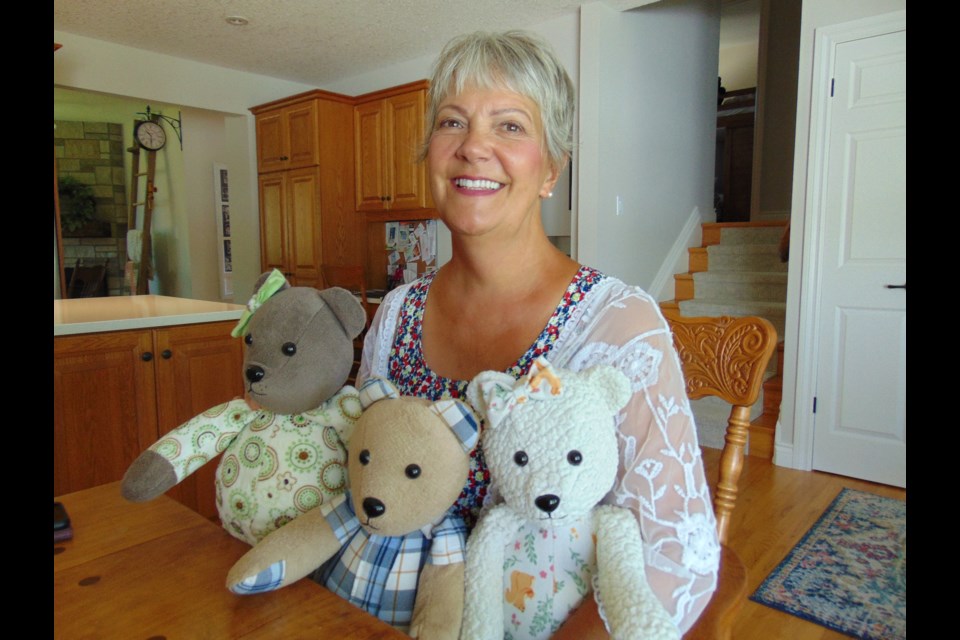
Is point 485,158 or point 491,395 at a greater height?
point 485,158

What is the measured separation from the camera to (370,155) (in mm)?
4859

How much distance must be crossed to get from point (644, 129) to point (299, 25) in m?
2.50

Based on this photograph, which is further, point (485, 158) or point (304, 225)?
point (304, 225)

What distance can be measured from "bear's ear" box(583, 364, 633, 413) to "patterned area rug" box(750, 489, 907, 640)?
1.45 m

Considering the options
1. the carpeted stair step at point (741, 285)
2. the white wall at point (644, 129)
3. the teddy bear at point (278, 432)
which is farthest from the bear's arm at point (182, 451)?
the carpeted stair step at point (741, 285)

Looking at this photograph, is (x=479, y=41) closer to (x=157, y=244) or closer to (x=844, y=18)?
(x=844, y=18)

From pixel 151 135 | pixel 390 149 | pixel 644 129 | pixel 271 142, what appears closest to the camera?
pixel 644 129

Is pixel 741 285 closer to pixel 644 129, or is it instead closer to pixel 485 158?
pixel 644 129

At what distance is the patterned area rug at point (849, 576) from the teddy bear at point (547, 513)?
144cm

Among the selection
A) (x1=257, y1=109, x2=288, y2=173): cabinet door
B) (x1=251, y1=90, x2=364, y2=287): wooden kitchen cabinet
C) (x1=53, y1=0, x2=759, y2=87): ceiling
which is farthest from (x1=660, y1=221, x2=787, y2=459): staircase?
(x1=257, y1=109, x2=288, y2=173): cabinet door

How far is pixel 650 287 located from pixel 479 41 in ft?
12.1

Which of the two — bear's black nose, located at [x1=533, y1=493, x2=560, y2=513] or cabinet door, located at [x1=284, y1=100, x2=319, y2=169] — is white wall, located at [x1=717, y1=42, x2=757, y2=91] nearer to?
cabinet door, located at [x1=284, y1=100, x2=319, y2=169]

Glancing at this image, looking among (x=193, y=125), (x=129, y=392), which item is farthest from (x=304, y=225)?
(x=129, y=392)

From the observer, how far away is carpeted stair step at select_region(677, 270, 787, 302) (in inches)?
162
